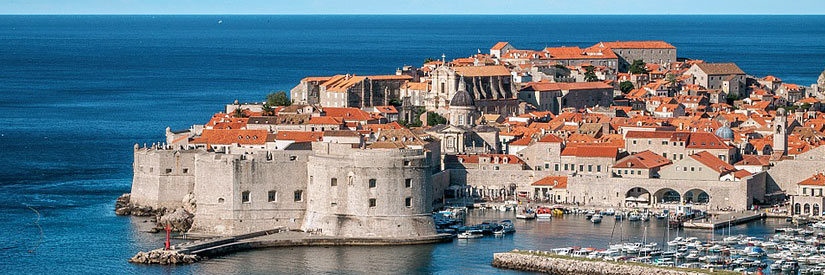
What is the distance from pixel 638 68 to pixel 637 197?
4920 cm

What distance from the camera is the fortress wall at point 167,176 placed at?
62031 mm

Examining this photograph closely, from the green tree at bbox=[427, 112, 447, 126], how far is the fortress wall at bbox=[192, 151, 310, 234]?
98.3ft

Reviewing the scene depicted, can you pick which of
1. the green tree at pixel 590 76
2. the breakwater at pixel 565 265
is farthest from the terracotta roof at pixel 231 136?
the green tree at pixel 590 76

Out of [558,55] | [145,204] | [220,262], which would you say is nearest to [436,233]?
[220,262]

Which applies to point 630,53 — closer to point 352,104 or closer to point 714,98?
point 714,98

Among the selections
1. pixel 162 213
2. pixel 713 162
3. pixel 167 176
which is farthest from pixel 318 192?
pixel 713 162

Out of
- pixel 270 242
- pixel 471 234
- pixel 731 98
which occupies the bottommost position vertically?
pixel 270 242

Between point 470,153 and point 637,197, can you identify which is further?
point 470,153

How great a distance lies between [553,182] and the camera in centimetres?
6769

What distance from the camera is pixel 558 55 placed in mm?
114750

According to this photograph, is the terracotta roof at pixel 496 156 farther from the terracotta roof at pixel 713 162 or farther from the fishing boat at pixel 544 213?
the terracotta roof at pixel 713 162

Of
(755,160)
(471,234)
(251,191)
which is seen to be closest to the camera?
(251,191)

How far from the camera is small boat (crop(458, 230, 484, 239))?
5775 cm

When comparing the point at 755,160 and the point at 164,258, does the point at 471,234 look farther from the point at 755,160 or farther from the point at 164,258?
the point at 755,160
